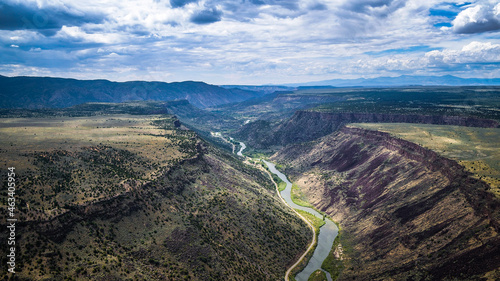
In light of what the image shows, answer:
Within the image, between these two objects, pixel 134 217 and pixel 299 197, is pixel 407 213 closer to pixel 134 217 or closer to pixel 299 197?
pixel 299 197

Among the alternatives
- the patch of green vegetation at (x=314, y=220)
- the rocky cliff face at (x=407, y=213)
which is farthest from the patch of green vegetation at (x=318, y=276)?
the patch of green vegetation at (x=314, y=220)

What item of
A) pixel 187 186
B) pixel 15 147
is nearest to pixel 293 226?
pixel 187 186

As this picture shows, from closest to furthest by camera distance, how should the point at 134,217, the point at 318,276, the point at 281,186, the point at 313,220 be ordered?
the point at 134,217
the point at 318,276
the point at 313,220
the point at 281,186

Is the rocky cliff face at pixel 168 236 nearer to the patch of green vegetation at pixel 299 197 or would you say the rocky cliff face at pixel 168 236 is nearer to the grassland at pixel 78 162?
the grassland at pixel 78 162

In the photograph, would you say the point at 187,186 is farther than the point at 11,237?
Yes

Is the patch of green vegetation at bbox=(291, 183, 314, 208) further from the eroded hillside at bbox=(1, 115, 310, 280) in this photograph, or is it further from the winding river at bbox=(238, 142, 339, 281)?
the eroded hillside at bbox=(1, 115, 310, 280)

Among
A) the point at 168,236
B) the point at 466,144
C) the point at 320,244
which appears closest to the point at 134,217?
the point at 168,236

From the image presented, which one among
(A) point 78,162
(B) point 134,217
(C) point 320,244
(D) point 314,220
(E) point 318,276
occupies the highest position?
(A) point 78,162

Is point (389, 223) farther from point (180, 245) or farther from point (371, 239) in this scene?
point (180, 245)
